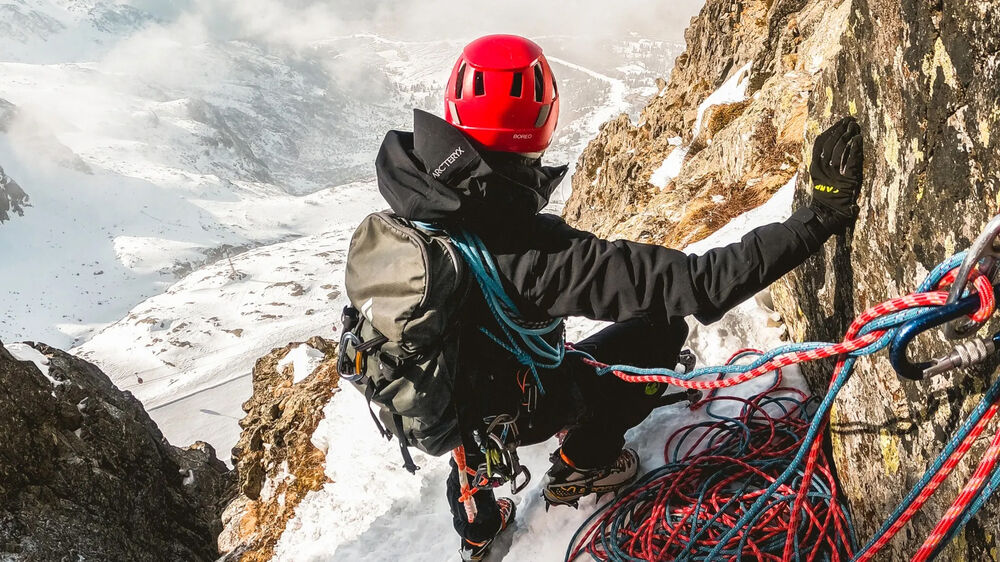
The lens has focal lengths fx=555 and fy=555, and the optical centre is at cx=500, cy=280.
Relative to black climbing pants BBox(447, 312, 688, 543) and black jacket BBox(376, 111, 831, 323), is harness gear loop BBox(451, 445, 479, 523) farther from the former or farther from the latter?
black jacket BBox(376, 111, 831, 323)

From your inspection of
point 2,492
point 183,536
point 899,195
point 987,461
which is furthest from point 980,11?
point 183,536

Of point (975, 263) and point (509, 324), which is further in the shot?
point (509, 324)

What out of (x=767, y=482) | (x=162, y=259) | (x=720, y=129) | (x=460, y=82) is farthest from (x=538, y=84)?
(x=162, y=259)

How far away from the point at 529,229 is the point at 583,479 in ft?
6.85

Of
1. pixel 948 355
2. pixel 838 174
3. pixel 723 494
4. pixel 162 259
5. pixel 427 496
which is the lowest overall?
pixel 162 259

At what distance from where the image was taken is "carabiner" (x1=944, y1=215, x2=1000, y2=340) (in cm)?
156

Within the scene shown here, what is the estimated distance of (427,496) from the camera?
18.2ft

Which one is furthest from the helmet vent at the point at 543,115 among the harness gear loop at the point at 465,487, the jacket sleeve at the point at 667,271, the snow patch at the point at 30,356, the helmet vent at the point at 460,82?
the snow patch at the point at 30,356

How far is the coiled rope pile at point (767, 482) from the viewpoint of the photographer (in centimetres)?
192

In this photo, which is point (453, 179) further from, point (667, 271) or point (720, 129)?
point (720, 129)

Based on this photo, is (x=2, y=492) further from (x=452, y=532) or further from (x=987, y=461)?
(x=987, y=461)

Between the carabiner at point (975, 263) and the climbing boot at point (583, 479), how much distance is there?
2563 mm

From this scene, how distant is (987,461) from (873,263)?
3.62 ft

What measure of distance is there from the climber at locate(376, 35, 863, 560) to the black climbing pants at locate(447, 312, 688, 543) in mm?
280
